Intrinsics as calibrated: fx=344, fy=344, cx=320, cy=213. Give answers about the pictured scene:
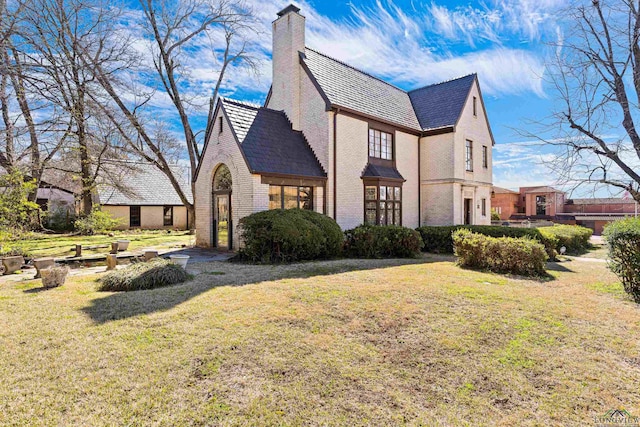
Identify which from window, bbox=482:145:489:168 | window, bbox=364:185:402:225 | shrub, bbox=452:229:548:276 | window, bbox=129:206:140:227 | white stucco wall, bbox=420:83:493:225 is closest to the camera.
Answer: shrub, bbox=452:229:548:276

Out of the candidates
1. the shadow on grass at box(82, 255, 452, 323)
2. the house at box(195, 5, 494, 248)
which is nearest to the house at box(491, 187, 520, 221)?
the house at box(195, 5, 494, 248)

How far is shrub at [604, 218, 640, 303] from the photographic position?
6.75 meters

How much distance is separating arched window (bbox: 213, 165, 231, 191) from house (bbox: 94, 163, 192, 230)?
13.8 metres

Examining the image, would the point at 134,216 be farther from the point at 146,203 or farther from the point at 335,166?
the point at 335,166

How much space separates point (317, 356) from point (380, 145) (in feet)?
46.4

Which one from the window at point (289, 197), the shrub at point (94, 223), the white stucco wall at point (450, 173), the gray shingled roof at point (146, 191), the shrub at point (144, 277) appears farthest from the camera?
the gray shingled roof at point (146, 191)

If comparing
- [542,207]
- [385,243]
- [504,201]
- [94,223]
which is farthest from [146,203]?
[542,207]

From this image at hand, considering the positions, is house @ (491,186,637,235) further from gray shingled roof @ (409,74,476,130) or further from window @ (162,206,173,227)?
window @ (162,206,173,227)

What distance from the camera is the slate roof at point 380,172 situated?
15.6m

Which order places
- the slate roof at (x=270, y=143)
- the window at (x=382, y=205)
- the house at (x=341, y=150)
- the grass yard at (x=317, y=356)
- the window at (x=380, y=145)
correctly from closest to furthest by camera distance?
the grass yard at (x=317, y=356) → the slate roof at (x=270, y=143) → the house at (x=341, y=150) → the window at (x=382, y=205) → the window at (x=380, y=145)

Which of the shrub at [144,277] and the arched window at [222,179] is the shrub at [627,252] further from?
the arched window at [222,179]

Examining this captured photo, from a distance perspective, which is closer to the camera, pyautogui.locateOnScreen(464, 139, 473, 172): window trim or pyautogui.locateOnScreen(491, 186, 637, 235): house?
pyautogui.locateOnScreen(464, 139, 473, 172): window trim

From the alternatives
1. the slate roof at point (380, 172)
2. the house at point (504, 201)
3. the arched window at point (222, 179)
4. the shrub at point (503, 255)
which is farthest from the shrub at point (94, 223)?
the house at point (504, 201)

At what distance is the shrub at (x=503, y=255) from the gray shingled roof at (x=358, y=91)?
8.24 metres
